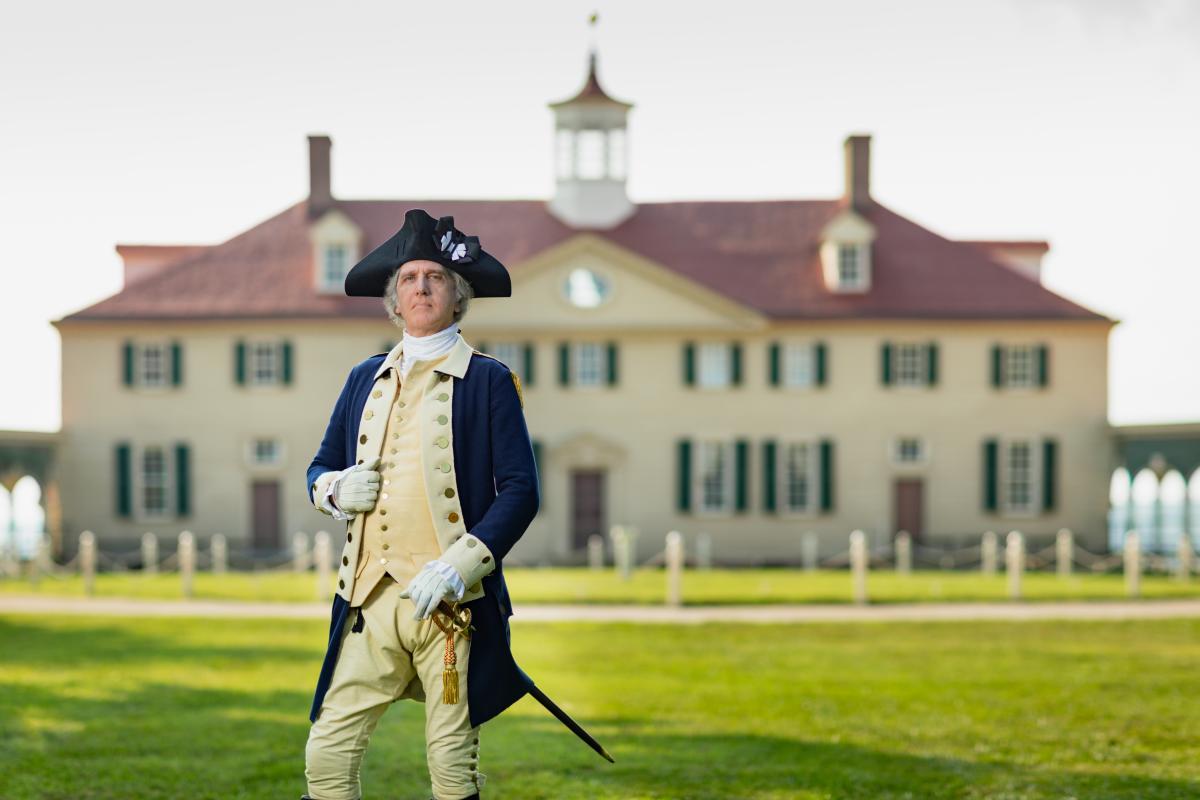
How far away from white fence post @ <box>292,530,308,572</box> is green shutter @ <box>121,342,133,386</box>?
15.4 ft

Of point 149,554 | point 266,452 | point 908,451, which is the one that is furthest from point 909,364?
point 149,554

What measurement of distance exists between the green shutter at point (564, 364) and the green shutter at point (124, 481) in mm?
9079

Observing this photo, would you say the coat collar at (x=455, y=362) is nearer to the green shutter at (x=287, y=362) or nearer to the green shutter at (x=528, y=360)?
the green shutter at (x=528, y=360)

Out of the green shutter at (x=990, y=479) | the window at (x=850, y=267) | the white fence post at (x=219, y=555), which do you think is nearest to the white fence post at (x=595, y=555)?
the white fence post at (x=219, y=555)

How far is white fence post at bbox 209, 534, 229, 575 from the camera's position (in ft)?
82.7

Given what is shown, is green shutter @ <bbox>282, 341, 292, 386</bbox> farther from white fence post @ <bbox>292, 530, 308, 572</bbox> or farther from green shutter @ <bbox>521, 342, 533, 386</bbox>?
green shutter @ <bbox>521, 342, 533, 386</bbox>

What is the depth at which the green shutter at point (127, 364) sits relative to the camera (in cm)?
2752

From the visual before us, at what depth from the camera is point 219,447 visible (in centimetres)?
2753

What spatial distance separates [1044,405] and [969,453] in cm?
191

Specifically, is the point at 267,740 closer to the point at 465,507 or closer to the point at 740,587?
the point at 465,507

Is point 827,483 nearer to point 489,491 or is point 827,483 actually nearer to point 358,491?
point 489,491

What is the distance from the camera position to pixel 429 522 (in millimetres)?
4422

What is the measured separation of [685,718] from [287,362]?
19.9 meters

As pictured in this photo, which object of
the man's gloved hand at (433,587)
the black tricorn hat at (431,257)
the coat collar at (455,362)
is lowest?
the man's gloved hand at (433,587)
